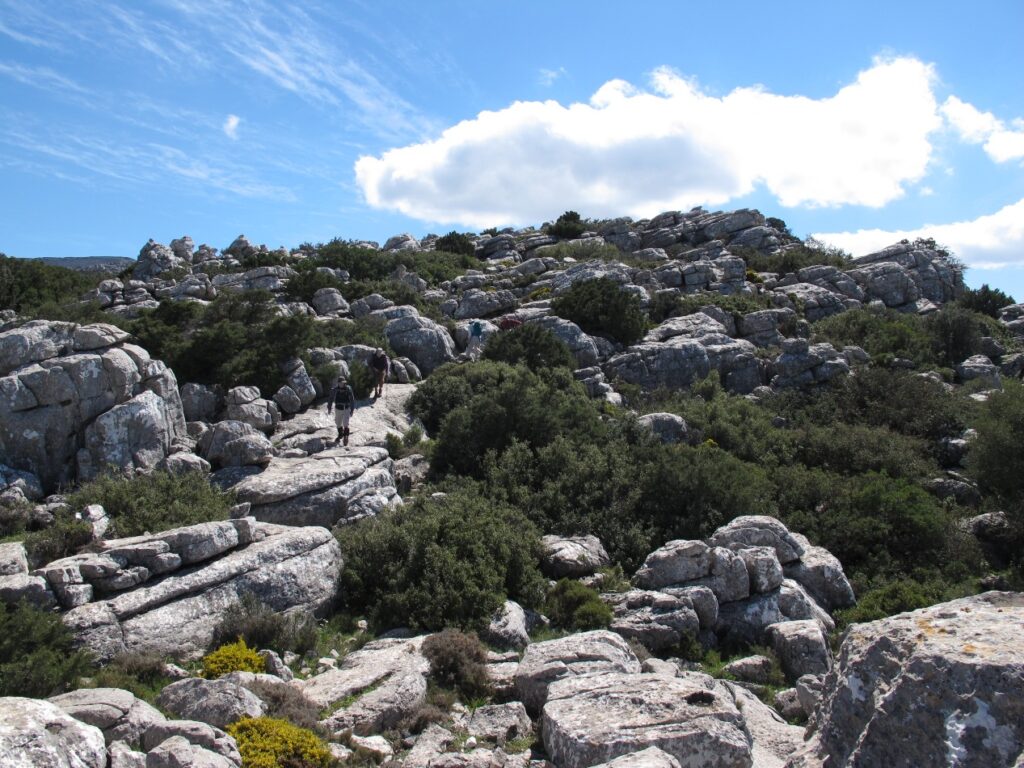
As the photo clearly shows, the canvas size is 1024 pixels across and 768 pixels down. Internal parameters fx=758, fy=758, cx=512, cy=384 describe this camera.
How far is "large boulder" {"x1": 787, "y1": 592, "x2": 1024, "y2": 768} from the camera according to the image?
3947mm

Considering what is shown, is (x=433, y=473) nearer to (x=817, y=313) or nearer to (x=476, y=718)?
(x=476, y=718)

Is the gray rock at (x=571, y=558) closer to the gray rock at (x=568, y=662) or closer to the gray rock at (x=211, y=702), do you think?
the gray rock at (x=568, y=662)

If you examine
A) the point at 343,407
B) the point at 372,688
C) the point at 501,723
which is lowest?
the point at 501,723

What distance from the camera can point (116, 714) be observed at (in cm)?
818

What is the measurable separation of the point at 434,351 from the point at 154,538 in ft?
60.4

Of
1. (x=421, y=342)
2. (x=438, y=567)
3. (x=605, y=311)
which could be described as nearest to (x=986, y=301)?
(x=605, y=311)

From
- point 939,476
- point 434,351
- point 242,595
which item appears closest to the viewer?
point 242,595

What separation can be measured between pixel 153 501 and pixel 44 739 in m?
9.88

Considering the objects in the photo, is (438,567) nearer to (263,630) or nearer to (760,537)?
(263,630)

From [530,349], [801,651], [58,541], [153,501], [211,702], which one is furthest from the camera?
[530,349]

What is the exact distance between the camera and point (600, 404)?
87.2ft

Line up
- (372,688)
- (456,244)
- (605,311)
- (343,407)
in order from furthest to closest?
1. (456,244)
2. (605,311)
3. (343,407)
4. (372,688)

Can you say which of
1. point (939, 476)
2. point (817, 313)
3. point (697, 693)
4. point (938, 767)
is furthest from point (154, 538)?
point (817, 313)

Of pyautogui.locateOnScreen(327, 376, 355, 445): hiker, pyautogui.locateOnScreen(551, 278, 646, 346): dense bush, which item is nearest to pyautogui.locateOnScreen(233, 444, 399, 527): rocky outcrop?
pyautogui.locateOnScreen(327, 376, 355, 445): hiker
